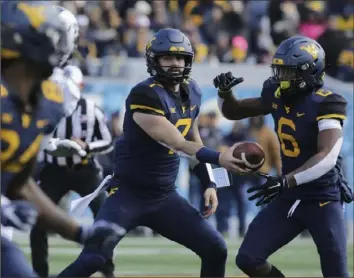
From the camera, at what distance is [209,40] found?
15.2 metres

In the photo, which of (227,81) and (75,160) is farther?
(75,160)

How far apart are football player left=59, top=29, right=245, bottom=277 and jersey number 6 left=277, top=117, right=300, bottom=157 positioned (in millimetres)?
475

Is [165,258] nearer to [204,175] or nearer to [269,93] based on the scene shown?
[204,175]

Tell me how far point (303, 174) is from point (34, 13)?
2.42 m

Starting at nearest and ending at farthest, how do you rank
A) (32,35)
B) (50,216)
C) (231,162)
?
1. (32,35)
2. (50,216)
3. (231,162)

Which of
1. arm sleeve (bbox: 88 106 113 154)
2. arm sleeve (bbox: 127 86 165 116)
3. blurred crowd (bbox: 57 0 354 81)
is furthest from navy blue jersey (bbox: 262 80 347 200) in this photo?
blurred crowd (bbox: 57 0 354 81)

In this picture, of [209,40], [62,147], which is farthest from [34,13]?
[209,40]

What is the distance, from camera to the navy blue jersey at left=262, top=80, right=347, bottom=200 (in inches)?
239

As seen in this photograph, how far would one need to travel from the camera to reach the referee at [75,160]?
7.92 meters

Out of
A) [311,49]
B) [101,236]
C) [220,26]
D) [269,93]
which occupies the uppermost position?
[311,49]

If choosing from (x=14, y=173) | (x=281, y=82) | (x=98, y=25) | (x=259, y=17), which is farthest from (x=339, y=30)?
(x=14, y=173)

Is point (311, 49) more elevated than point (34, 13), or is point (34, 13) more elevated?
point (34, 13)

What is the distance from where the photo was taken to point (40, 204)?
418 centimetres

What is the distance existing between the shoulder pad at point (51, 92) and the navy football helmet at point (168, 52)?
1684 millimetres
